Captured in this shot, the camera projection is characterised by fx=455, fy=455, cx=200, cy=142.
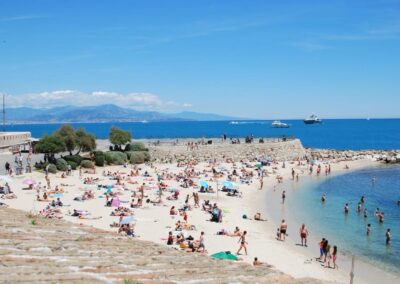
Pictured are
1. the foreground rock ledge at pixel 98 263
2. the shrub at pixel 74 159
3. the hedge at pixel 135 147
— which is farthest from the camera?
the hedge at pixel 135 147

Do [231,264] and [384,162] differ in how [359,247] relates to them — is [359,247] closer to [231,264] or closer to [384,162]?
[231,264]

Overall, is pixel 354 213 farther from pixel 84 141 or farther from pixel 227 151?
pixel 227 151

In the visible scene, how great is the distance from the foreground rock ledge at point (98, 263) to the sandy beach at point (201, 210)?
1049 centimetres

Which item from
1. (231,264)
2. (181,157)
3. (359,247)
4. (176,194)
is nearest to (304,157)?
(181,157)

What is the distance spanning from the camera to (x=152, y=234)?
71.8ft

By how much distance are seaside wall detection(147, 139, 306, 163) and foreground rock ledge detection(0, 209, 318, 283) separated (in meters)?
46.8

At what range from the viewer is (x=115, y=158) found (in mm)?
48219

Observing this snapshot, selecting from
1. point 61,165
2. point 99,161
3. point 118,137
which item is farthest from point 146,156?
point 61,165

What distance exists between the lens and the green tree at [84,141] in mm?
44847

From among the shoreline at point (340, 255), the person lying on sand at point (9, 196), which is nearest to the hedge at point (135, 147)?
the shoreline at point (340, 255)

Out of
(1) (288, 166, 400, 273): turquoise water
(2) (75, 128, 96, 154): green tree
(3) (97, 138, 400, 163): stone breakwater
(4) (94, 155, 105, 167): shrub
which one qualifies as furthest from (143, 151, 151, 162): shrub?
(1) (288, 166, 400, 273): turquoise water

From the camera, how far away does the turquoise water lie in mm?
22047

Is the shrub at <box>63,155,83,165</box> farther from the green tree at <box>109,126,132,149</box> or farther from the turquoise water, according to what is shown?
the turquoise water

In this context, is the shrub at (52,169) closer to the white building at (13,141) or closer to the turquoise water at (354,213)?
the white building at (13,141)
